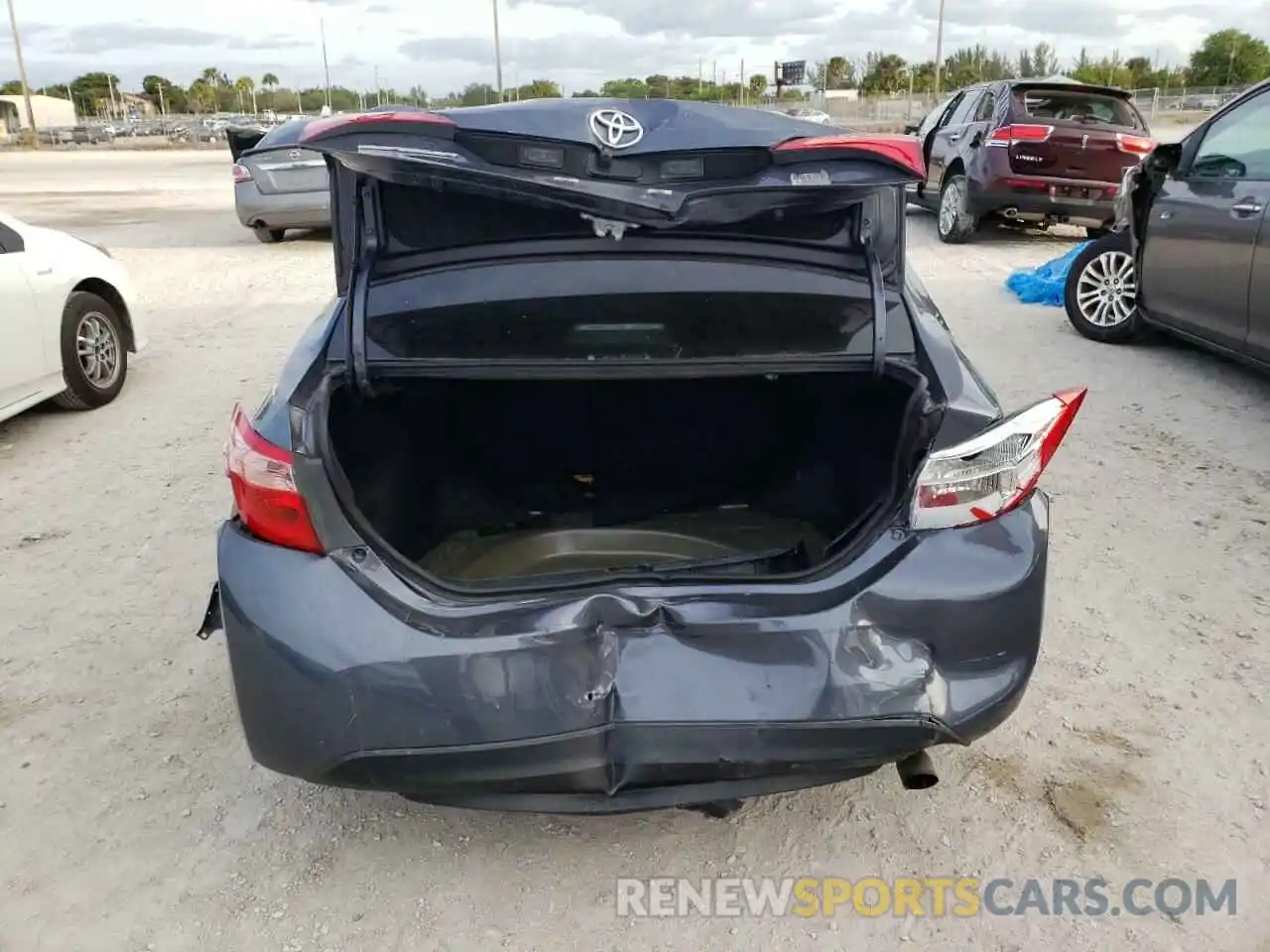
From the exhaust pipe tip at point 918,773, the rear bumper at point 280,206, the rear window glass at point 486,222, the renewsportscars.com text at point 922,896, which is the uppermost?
the rear window glass at point 486,222

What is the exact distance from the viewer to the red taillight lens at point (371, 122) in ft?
7.20

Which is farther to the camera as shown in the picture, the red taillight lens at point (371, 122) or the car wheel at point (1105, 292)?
the car wheel at point (1105, 292)

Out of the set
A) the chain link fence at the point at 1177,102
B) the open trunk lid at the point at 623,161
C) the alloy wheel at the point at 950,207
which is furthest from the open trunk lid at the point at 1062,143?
the chain link fence at the point at 1177,102

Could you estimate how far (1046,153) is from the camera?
10352mm

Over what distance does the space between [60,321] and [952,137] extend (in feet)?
30.9

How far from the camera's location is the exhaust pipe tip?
2.28 metres

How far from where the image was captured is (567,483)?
3.47 m

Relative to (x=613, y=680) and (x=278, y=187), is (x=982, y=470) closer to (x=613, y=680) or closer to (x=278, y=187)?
(x=613, y=680)

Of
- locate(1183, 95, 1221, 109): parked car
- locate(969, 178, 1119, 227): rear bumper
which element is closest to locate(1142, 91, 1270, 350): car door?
locate(969, 178, 1119, 227): rear bumper

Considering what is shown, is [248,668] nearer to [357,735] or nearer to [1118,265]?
[357,735]

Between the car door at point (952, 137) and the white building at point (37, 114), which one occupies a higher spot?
the white building at point (37, 114)

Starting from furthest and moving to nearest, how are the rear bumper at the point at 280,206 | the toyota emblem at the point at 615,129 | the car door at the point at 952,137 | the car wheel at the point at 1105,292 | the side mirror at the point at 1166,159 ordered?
the rear bumper at the point at 280,206 → the car door at the point at 952,137 → the car wheel at the point at 1105,292 → the side mirror at the point at 1166,159 → the toyota emblem at the point at 615,129

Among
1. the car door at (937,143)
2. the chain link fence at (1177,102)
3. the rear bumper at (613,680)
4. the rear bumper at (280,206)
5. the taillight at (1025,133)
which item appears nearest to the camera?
the rear bumper at (613,680)

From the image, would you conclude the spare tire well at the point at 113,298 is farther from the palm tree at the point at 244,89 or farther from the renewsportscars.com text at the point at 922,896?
the palm tree at the point at 244,89
